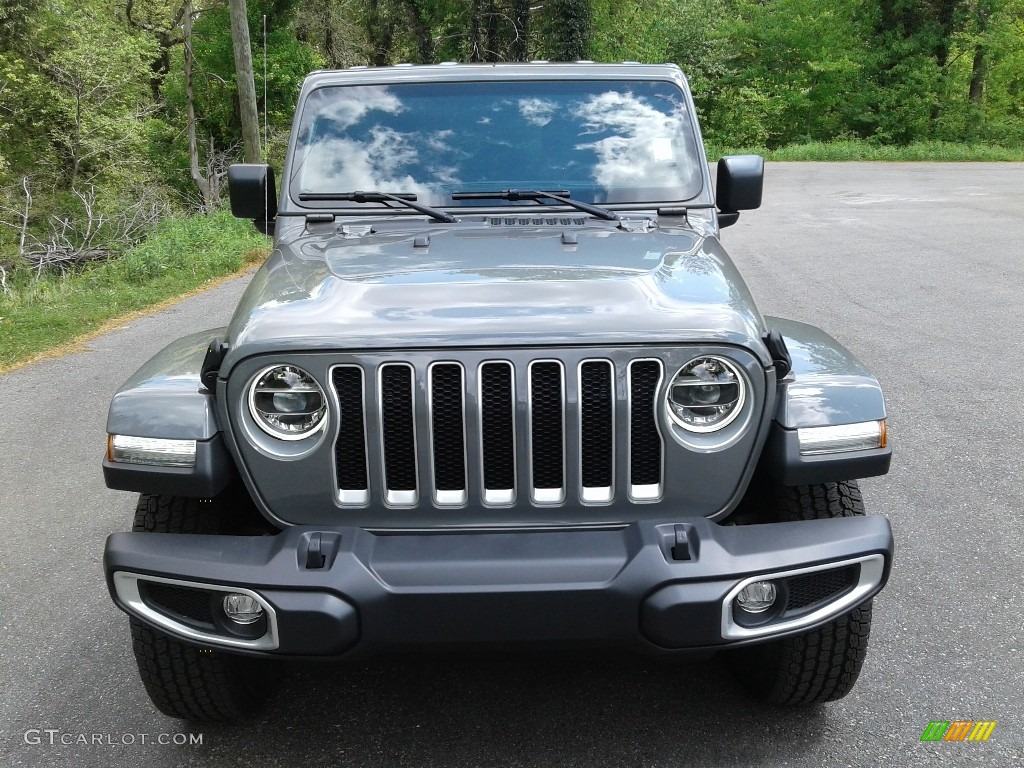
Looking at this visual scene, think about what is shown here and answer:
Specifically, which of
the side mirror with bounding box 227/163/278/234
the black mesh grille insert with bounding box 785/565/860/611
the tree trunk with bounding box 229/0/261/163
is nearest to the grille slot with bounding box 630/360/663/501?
the black mesh grille insert with bounding box 785/565/860/611

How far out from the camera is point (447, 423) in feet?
7.93

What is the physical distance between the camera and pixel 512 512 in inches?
97.7

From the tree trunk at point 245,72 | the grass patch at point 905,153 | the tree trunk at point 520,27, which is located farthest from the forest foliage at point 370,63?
the grass patch at point 905,153

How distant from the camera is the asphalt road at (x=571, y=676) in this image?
2.81 m

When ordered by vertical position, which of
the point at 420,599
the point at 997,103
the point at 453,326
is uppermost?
the point at 453,326

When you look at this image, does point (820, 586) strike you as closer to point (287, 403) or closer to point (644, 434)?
point (644, 434)

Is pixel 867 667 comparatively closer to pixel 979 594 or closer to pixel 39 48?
pixel 979 594

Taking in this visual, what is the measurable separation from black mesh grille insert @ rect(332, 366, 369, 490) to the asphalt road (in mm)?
822

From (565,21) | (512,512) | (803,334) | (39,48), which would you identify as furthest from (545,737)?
(565,21)

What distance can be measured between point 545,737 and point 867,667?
1150mm

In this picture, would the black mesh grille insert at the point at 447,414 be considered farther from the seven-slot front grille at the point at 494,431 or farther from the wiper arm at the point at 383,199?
the wiper arm at the point at 383,199

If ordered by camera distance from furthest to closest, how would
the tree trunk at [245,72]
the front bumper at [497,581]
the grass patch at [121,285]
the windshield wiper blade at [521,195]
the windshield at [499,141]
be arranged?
the tree trunk at [245,72] < the grass patch at [121,285] < the windshield at [499,141] < the windshield wiper blade at [521,195] < the front bumper at [497,581]

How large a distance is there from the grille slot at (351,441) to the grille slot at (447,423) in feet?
0.59

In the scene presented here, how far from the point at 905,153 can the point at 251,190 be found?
110 ft
